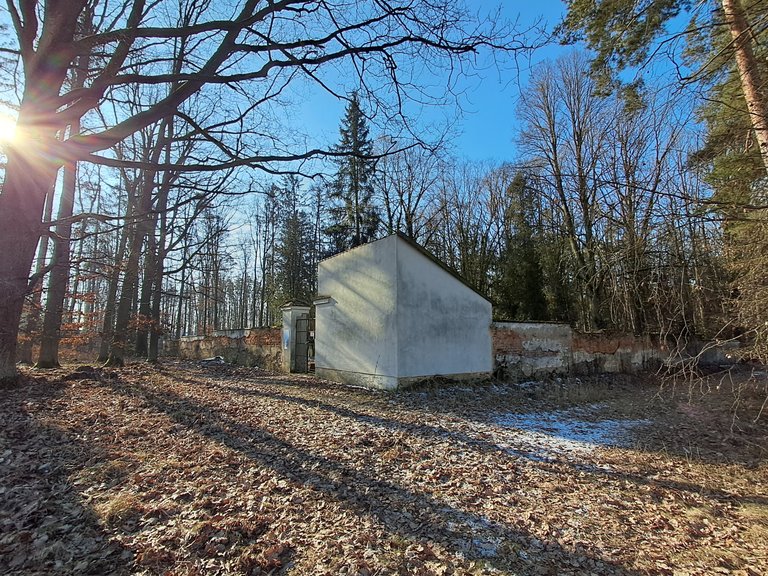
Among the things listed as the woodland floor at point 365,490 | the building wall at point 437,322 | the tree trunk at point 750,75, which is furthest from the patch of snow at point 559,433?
the tree trunk at point 750,75

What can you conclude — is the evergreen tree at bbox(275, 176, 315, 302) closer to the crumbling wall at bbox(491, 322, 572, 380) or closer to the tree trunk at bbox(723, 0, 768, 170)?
the crumbling wall at bbox(491, 322, 572, 380)

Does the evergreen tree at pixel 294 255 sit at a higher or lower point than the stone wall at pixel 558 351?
higher

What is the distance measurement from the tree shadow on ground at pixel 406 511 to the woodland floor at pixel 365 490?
2 cm

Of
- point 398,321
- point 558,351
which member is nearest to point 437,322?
point 398,321

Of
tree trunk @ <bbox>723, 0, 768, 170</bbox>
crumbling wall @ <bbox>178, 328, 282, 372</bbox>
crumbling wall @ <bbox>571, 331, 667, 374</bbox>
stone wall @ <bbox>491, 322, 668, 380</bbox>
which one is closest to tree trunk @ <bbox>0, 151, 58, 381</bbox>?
crumbling wall @ <bbox>178, 328, 282, 372</bbox>

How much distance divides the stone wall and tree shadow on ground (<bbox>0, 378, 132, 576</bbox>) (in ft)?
31.7

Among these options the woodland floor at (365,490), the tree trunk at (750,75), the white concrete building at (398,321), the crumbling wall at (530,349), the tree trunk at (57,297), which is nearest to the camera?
the woodland floor at (365,490)

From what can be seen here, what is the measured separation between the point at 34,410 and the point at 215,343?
1201 cm

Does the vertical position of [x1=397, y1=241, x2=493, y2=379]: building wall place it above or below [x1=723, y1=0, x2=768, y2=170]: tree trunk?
below

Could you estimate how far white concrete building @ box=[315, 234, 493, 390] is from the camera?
9.40 meters

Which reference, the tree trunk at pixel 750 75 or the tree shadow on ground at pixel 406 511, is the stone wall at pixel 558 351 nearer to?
the tree trunk at pixel 750 75

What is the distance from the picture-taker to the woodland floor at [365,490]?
271 centimetres

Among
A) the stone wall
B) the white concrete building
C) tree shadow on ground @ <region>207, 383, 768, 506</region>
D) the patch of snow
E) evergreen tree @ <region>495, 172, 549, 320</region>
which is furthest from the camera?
evergreen tree @ <region>495, 172, 549, 320</region>

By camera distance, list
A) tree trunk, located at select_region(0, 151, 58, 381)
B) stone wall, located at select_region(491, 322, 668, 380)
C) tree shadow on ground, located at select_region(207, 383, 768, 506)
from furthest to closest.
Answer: stone wall, located at select_region(491, 322, 668, 380) < tree trunk, located at select_region(0, 151, 58, 381) < tree shadow on ground, located at select_region(207, 383, 768, 506)
